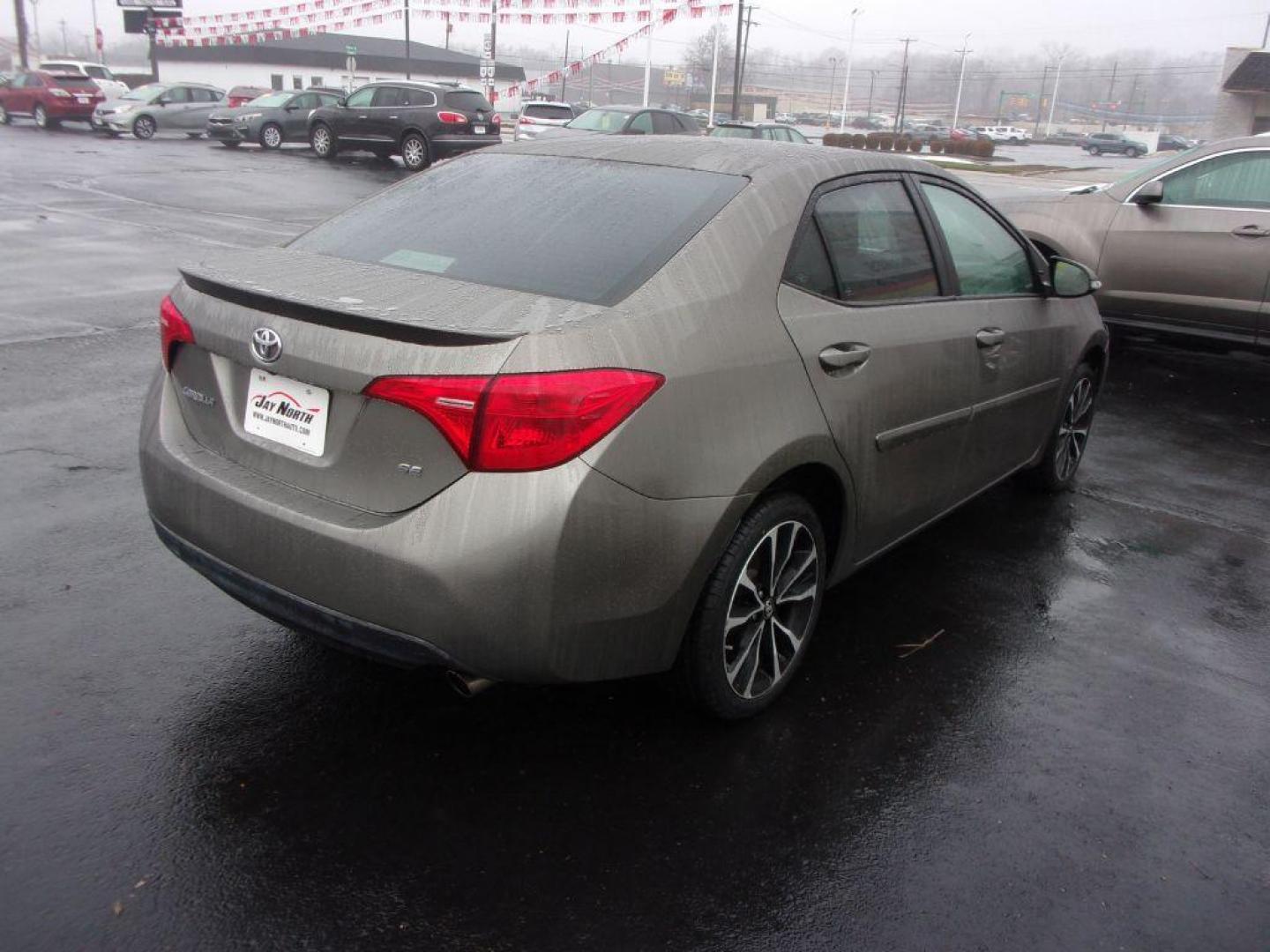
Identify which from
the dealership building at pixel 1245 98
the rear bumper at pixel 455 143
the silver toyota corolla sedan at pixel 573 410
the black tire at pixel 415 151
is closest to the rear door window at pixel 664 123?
the rear bumper at pixel 455 143

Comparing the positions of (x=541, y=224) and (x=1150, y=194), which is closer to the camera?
(x=541, y=224)

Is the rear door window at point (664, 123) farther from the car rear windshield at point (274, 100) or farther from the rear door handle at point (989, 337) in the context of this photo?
the rear door handle at point (989, 337)

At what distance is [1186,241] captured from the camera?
8.09 metres

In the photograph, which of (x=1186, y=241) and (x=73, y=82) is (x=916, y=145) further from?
(x=1186, y=241)

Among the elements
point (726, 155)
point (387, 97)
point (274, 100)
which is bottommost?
point (274, 100)

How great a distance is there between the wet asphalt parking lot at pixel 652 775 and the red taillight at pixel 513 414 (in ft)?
3.13

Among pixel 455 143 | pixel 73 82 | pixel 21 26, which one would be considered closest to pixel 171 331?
pixel 455 143

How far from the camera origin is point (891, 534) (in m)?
3.88

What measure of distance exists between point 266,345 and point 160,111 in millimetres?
34716

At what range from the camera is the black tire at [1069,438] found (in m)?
5.34

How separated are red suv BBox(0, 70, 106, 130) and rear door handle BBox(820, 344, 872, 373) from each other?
38.0 meters

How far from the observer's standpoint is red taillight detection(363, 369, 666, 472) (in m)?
2.55

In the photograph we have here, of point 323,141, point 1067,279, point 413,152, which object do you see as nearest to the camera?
point 1067,279

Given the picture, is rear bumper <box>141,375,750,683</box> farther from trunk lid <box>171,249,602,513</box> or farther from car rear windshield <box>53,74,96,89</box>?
car rear windshield <box>53,74,96,89</box>
